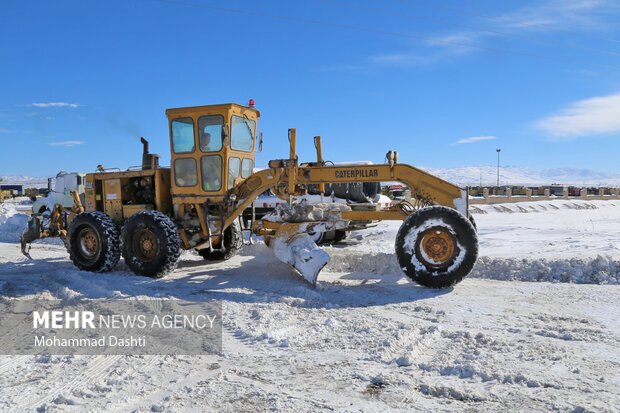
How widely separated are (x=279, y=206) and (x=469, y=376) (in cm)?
502

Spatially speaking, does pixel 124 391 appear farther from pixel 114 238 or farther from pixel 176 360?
pixel 114 238

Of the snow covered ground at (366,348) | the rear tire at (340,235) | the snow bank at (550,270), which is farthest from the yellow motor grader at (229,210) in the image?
the rear tire at (340,235)

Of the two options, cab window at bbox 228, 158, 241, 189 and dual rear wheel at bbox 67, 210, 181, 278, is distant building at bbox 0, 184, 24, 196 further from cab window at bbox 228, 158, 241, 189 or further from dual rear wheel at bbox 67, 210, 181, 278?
cab window at bbox 228, 158, 241, 189

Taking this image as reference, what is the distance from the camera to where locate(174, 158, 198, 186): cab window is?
8852 millimetres

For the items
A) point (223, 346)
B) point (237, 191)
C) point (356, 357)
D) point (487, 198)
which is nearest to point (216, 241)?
point (237, 191)

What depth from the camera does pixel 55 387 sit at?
386 centimetres

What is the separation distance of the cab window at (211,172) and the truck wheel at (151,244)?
913 mm

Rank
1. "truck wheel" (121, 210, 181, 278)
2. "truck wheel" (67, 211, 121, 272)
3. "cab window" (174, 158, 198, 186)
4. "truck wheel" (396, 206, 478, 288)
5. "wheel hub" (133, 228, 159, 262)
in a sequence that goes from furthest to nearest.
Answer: "truck wheel" (67, 211, 121, 272) < "cab window" (174, 158, 198, 186) < "wheel hub" (133, 228, 159, 262) < "truck wheel" (121, 210, 181, 278) < "truck wheel" (396, 206, 478, 288)

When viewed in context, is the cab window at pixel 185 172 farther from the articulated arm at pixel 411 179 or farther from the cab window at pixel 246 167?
the articulated arm at pixel 411 179

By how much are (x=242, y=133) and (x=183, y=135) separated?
3.42ft

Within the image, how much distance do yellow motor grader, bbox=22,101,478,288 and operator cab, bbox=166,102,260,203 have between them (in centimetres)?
2

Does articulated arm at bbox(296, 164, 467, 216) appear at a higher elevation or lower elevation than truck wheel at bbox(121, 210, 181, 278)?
higher

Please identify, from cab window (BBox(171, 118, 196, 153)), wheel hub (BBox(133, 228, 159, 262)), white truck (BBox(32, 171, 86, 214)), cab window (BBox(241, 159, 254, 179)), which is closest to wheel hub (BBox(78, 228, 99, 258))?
wheel hub (BBox(133, 228, 159, 262))

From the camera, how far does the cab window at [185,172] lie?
885 cm
